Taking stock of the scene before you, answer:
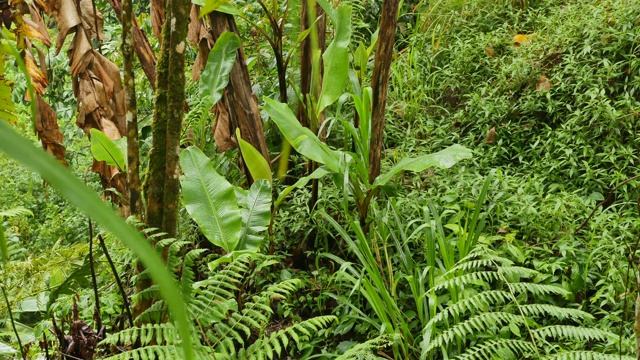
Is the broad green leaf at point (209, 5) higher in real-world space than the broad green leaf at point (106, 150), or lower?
higher

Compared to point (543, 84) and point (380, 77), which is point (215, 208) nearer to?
point (380, 77)

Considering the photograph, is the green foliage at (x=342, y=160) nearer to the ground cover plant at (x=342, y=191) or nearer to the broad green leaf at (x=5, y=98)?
the ground cover plant at (x=342, y=191)

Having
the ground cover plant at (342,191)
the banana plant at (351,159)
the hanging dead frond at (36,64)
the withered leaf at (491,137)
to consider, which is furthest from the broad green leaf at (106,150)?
the withered leaf at (491,137)

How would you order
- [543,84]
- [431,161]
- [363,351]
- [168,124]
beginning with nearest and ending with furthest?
[363,351] < [168,124] < [431,161] < [543,84]

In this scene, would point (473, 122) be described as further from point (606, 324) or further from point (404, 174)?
point (606, 324)

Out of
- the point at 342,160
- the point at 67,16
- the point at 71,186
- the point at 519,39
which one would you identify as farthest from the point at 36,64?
the point at 519,39

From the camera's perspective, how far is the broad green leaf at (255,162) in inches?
107

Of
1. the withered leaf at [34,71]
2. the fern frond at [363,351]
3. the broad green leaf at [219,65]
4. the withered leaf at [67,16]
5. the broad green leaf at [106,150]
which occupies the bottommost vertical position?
the fern frond at [363,351]

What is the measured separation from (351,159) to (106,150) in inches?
39.8

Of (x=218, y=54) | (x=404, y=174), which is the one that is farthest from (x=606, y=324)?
(x=218, y=54)

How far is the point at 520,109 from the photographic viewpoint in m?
3.57

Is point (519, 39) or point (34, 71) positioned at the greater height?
point (34, 71)

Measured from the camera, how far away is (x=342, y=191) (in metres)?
2.66

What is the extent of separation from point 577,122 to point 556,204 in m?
0.75
